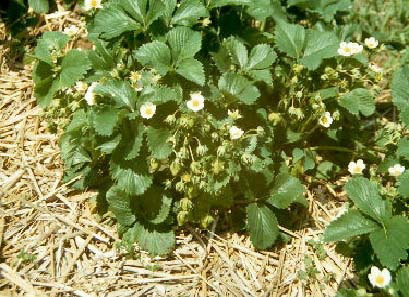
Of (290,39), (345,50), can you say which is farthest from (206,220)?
(345,50)

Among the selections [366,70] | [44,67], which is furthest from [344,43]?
[44,67]

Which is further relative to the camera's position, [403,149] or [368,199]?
[403,149]

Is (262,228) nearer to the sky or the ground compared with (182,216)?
nearer to the ground

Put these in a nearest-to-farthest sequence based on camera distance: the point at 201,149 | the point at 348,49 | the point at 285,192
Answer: the point at 201,149 → the point at 285,192 → the point at 348,49

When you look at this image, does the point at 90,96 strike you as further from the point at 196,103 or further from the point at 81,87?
the point at 196,103

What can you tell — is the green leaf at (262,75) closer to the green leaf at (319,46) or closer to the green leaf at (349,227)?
the green leaf at (319,46)

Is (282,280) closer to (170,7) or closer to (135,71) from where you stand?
(135,71)

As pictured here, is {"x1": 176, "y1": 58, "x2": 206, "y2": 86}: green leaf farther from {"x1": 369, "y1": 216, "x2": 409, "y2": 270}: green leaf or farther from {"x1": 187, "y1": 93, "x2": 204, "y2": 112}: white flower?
{"x1": 369, "y1": 216, "x2": 409, "y2": 270}: green leaf

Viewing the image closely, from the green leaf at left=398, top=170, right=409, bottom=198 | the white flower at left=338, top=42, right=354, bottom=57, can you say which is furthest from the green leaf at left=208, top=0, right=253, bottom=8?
the green leaf at left=398, top=170, right=409, bottom=198
